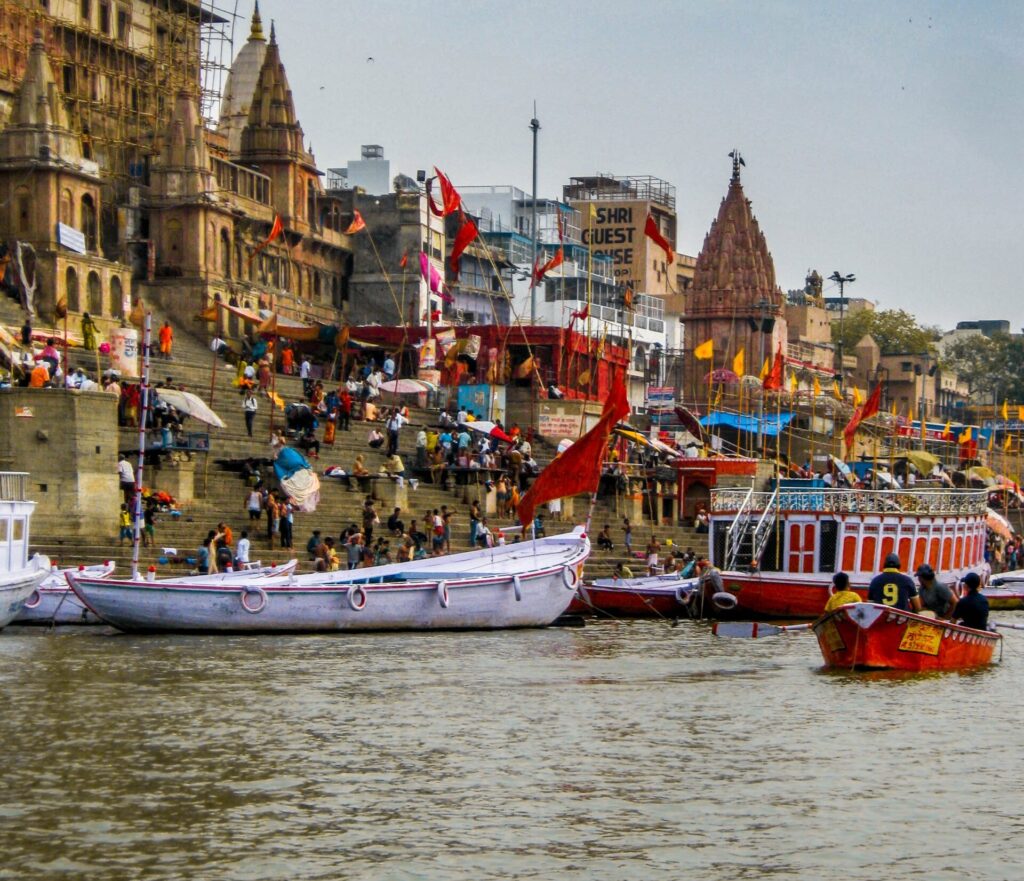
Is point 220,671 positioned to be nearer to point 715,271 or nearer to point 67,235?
point 67,235

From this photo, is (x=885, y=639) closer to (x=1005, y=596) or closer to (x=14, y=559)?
(x=14, y=559)

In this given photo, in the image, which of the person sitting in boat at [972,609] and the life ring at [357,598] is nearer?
the person sitting in boat at [972,609]

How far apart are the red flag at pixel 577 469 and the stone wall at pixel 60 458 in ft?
26.7

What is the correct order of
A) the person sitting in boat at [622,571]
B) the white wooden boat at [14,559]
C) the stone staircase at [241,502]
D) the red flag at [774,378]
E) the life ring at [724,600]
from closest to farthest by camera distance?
the white wooden boat at [14,559] → the stone staircase at [241,502] → the life ring at [724,600] → the person sitting in boat at [622,571] → the red flag at [774,378]

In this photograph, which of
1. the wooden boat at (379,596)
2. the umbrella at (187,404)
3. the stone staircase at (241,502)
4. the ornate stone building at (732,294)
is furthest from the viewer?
the ornate stone building at (732,294)

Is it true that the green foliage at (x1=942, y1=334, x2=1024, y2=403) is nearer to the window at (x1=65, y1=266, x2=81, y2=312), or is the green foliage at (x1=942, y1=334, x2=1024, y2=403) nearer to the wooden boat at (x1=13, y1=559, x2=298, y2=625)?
the window at (x1=65, y1=266, x2=81, y2=312)

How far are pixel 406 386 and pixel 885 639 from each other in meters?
26.9

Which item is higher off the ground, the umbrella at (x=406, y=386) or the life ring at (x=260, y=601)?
the umbrella at (x=406, y=386)

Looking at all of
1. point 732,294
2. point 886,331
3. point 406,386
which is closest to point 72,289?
point 406,386

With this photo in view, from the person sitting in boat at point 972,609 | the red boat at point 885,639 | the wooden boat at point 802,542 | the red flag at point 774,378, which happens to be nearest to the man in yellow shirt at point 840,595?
the red boat at point 885,639

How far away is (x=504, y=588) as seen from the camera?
119 ft

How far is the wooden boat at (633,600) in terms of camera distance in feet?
136

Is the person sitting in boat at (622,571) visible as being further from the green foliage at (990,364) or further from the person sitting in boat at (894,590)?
the green foliage at (990,364)

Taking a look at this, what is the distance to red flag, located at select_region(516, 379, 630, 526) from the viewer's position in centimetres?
3725
